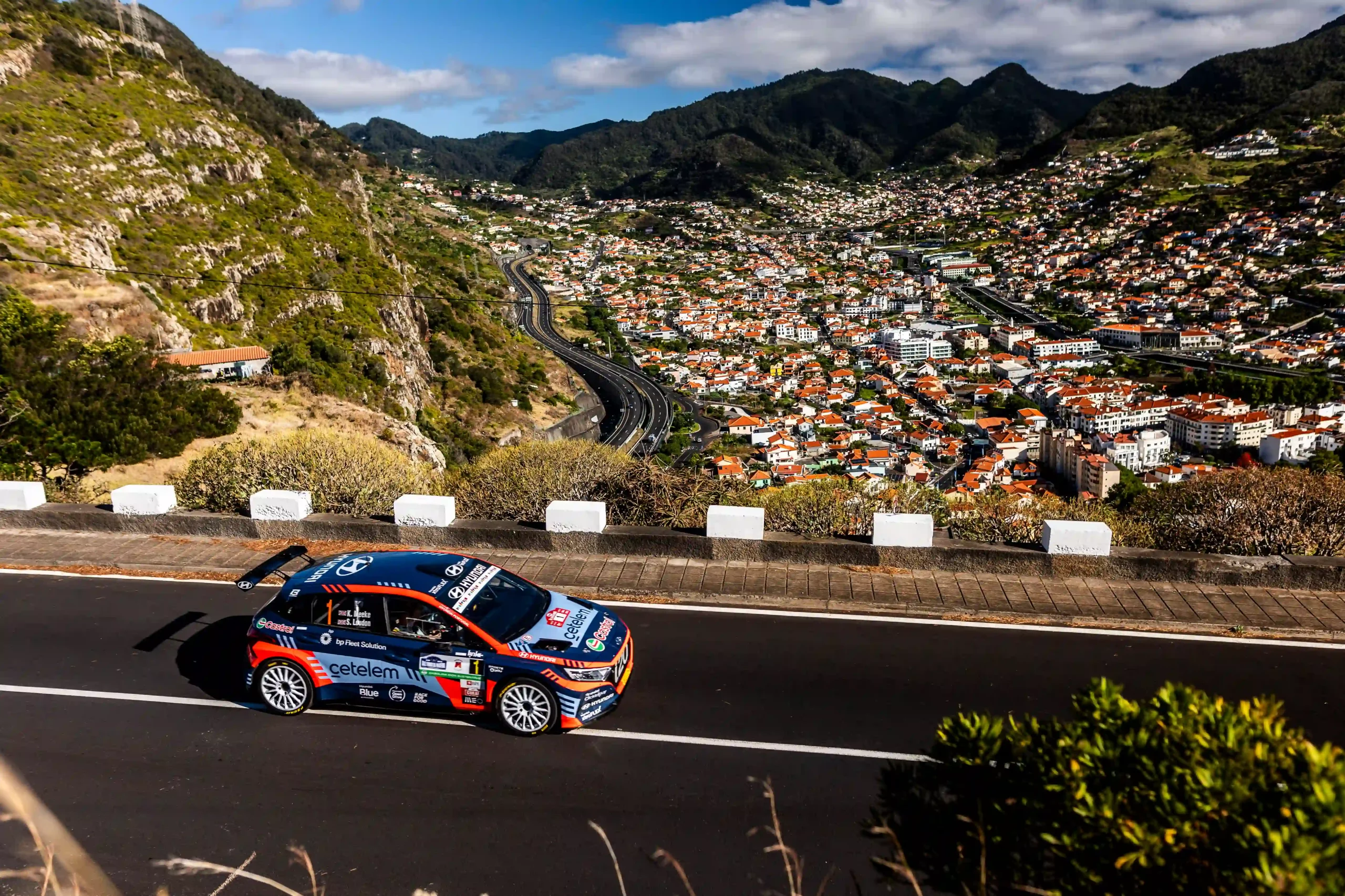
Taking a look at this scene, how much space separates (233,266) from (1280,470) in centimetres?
3711

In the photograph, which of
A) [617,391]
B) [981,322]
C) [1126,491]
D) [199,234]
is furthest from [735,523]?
[981,322]

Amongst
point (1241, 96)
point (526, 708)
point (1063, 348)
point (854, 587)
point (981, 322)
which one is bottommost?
point (526, 708)

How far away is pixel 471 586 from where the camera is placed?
235 inches

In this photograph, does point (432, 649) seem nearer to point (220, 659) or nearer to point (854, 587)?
point (220, 659)

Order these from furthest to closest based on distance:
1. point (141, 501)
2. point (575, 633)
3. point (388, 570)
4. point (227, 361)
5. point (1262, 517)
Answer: point (227, 361) < point (141, 501) < point (1262, 517) < point (388, 570) < point (575, 633)

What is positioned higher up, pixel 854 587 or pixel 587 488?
pixel 587 488

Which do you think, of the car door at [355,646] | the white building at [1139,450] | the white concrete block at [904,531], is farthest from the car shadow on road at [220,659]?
the white building at [1139,450]

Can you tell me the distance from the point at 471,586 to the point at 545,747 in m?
1.28

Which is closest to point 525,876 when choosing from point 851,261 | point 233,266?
point 233,266

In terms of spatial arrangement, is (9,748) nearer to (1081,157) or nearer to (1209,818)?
(1209,818)

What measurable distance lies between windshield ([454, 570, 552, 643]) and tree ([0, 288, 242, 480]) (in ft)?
36.1

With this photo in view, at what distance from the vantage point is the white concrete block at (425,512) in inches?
369

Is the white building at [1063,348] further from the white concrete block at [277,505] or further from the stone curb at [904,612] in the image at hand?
the white concrete block at [277,505]

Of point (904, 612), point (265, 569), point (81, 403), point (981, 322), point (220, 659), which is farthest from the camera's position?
point (981, 322)
